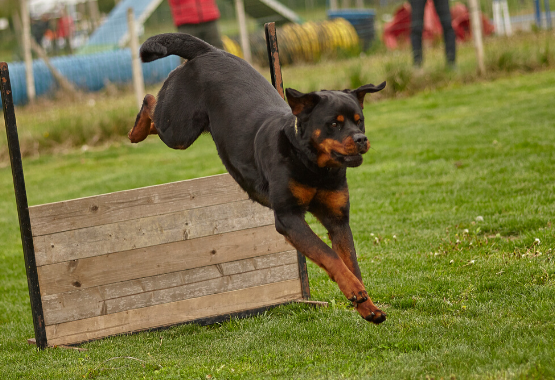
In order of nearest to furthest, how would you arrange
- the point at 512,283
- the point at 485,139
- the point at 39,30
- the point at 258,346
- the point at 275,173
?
the point at 275,173, the point at 258,346, the point at 512,283, the point at 485,139, the point at 39,30

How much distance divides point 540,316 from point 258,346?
161 centimetres

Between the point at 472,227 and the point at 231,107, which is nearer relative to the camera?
Answer: the point at 231,107

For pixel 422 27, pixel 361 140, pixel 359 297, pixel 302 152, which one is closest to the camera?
pixel 361 140

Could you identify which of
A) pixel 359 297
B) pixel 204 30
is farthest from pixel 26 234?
pixel 204 30

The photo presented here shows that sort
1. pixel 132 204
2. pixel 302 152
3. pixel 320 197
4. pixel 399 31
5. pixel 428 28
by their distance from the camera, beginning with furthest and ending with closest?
pixel 399 31
pixel 428 28
pixel 132 204
pixel 320 197
pixel 302 152

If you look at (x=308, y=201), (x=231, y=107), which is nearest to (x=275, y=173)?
(x=308, y=201)

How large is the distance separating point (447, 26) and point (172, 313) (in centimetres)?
877

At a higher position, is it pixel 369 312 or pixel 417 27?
pixel 417 27

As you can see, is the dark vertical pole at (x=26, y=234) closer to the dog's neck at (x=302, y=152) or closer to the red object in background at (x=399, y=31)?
the dog's neck at (x=302, y=152)

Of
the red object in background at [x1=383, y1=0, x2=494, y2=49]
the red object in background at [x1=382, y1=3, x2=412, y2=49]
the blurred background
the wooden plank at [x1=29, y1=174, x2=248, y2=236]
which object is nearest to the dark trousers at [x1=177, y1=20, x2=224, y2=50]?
the blurred background

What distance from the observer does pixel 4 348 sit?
4.48 metres

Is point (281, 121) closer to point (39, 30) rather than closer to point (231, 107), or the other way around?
point (231, 107)

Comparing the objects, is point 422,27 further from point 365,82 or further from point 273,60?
point 273,60

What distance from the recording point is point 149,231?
444cm
